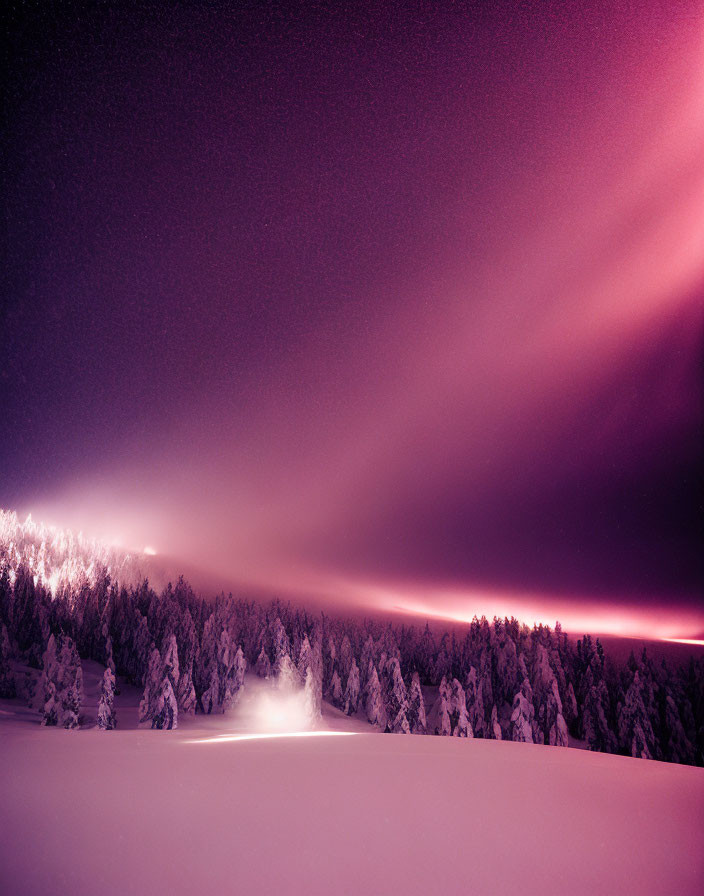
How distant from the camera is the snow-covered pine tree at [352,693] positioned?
61.2 m

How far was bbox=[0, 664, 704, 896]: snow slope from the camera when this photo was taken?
3.66 metres

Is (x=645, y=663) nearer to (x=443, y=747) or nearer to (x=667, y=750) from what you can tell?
(x=667, y=750)

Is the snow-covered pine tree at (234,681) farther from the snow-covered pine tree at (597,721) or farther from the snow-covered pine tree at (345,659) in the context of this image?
the snow-covered pine tree at (597,721)

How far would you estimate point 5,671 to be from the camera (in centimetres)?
4428

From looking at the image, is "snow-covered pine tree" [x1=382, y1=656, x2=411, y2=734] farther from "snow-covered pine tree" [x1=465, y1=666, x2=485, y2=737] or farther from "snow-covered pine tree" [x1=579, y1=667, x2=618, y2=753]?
"snow-covered pine tree" [x1=579, y1=667, x2=618, y2=753]

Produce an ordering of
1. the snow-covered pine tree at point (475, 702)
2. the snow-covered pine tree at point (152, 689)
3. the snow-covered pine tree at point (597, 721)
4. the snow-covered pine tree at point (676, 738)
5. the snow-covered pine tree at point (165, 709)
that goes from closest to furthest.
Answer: the snow-covered pine tree at point (165, 709), the snow-covered pine tree at point (152, 689), the snow-covered pine tree at point (676, 738), the snow-covered pine tree at point (475, 702), the snow-covered pine tree at point (597, 721)

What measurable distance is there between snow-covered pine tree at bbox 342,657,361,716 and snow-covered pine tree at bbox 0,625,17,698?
1560 inches

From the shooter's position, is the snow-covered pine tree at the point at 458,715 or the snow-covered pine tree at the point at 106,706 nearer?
the snow-covered pine tree at the point at 106,706

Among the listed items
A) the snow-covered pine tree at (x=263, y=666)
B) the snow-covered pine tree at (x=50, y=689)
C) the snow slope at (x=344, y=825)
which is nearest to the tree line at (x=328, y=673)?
the snow-covered pine tree at (x=263, y=666)

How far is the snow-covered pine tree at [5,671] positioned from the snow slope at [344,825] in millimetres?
49697

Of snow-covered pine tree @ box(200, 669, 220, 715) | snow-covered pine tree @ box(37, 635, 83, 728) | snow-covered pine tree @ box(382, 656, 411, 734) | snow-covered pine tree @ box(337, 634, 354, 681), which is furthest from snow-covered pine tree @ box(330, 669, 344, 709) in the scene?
snow-covered pine tree @ box(37, 635, 83, 728)

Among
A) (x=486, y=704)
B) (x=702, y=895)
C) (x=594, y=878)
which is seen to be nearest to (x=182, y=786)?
(x=594, y=878)

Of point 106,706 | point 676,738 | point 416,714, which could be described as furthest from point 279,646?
point 676,738

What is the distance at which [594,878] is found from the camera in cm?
383
